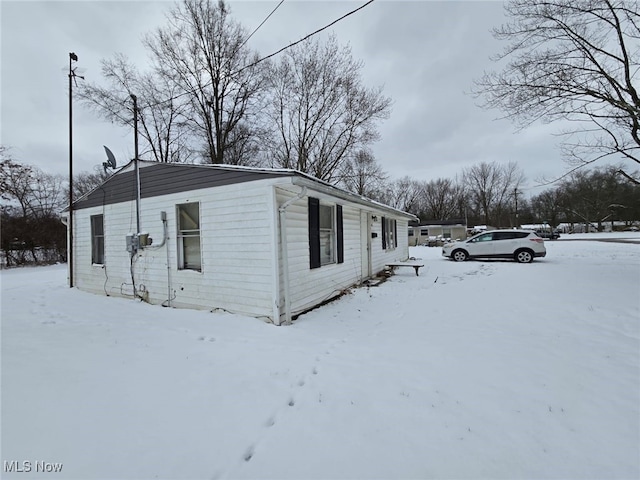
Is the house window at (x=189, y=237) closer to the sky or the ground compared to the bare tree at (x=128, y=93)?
closer to the ground

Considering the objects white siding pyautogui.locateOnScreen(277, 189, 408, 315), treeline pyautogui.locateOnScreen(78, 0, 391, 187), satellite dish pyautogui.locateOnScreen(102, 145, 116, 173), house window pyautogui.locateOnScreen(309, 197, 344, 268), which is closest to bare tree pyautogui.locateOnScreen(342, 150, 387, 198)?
treeline pyautogui.locateOnScreen(78, 0, 391, 187)

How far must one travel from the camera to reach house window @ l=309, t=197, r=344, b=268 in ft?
19.8

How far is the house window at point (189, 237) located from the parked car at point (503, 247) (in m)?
12.7

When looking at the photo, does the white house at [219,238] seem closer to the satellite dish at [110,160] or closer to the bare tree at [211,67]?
the satellite dish at [110,160]

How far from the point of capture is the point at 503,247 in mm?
13320

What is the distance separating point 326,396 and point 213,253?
391 cm

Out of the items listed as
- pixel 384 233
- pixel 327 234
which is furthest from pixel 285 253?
pixel 384 233

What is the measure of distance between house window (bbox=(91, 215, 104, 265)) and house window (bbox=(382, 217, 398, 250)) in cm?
930

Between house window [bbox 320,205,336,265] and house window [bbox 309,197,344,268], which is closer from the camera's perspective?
house window [bbox 309,197,344,268]

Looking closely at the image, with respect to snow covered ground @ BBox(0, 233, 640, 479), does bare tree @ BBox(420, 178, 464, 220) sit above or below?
above

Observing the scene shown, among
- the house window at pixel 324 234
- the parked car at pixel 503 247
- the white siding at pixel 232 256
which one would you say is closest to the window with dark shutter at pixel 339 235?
the house window at pixel 324 234

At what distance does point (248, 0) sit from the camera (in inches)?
223

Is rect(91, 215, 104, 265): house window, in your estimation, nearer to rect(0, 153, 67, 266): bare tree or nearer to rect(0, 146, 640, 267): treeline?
rect(0, 153, 67, 266): bare tree

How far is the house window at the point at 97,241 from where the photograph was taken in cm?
819
